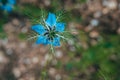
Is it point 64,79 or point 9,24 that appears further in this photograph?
point 9,24

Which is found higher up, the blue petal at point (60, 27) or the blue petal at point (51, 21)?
the blue petal at point (51, 21)

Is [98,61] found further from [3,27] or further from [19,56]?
[3,27]

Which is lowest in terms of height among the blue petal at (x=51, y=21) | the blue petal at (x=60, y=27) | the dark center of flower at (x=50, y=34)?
the dark center of flower at (x=50, y=34)

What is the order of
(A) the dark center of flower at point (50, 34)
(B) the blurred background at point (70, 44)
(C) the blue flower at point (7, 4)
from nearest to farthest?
(A) the dark center of flower at point (50, 34), (C) the blue flower at point (7, 4), (B) the blurred background at point (70, 44)

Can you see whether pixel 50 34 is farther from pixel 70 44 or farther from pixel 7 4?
pixel 70 44

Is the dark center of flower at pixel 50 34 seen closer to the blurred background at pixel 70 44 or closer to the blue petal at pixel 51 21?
the blue petal at pixel 51 21

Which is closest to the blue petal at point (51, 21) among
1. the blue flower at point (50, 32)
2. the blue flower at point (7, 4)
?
the blue flower at point (50, 32)

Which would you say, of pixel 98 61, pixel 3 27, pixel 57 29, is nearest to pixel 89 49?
pixel 98 61

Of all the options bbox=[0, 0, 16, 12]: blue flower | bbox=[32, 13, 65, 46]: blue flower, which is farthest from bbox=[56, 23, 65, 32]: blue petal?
bbox=[0, 0, 16, 12]: blue flower
